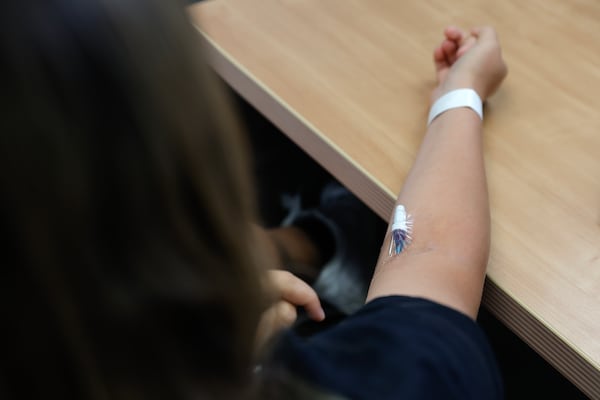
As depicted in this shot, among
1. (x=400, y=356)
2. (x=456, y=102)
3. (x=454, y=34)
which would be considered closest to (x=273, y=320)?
(x=400, y=356)

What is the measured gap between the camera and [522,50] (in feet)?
2.80

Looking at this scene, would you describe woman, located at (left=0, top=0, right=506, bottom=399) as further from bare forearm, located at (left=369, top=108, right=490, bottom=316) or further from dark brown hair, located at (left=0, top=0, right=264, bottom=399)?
bare forearm, located at (left=369, top=108, right=490, bottom=316)

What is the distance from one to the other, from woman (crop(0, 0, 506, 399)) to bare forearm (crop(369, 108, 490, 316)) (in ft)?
0.79

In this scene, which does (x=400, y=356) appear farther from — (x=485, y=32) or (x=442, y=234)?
(x=485, y=32)

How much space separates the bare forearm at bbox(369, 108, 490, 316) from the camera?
1.92 ft

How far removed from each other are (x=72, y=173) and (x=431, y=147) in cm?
50

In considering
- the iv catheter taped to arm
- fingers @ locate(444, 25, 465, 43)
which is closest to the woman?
the iv catheter taped to arm

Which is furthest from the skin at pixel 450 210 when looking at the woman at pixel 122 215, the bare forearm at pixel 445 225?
the woman at pixel 122 215

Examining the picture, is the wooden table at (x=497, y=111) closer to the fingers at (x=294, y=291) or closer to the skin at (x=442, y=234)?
the skin at (x=442, y=234)

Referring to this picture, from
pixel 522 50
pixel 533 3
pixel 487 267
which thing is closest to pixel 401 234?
pixel 487 267

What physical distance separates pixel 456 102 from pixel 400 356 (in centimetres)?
38

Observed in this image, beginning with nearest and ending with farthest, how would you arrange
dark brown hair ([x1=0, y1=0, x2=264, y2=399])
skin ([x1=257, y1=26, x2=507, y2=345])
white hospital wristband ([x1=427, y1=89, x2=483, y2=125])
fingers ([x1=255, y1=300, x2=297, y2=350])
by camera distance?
1. dark brown hair ([x1=0, y1=0, x2=264, y2=399])
2. fingers ([x1=255, y1=300, x2=297, y2=350])
3. skin ([x1=257, y1=26, x2=507, y2=345])
4. white hospital wristband ([x1=427, y1=89, x2=483, y2=125])

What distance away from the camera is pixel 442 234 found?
62cm

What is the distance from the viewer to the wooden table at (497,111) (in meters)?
0.59
